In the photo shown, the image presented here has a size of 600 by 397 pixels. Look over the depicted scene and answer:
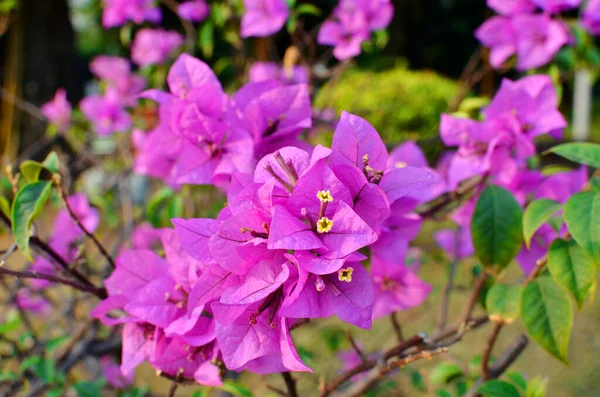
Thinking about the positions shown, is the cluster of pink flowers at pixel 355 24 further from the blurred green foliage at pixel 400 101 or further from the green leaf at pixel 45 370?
the blurred green foliage at pixel 400 101

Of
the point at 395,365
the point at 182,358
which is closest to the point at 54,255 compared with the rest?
the point at 182,358

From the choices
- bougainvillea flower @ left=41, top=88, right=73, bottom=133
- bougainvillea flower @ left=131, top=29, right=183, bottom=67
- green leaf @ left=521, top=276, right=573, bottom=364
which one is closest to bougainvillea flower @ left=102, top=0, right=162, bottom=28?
bougainvillea flower @ left=131, top=29, right=183, bottom=67

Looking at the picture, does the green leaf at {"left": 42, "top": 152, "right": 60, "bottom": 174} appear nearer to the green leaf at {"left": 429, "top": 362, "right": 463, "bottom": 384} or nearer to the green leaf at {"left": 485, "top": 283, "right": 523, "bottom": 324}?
the green leaf at {"left": 485, "top": 283, "right": 523, "bottom": 324}

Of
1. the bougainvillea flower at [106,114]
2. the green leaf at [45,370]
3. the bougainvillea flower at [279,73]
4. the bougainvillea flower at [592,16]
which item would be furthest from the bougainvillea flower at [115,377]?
the bougainvillea flower at [592,16]

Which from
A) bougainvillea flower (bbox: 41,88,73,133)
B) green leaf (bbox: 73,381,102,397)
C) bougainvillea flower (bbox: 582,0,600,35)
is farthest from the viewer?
bougainvillea flower (bbox: 41,88,73,133)

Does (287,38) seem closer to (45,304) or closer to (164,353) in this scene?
(45,304)
